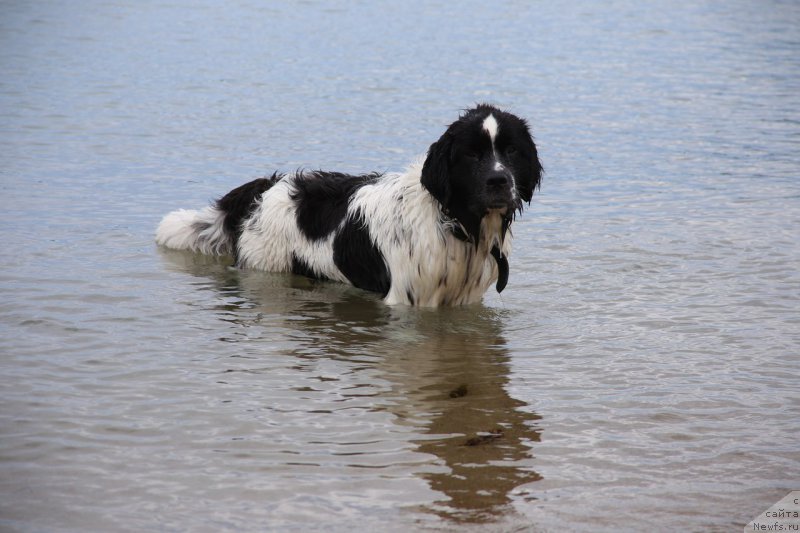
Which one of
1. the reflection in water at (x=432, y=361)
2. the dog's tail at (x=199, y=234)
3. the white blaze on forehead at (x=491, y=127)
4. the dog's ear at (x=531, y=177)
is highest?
the white blaze on forehead at (x=491, y=127)

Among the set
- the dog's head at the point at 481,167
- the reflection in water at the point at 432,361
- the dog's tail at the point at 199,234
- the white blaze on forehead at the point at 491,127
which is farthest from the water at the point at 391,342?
the white blaze on forehead at the point at 491,127

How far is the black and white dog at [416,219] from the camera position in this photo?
6562mm

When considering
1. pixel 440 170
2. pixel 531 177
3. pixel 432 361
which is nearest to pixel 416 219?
pixel 440 170

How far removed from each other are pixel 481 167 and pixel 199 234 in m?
2.81

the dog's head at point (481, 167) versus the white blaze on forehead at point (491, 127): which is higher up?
the white blaze on forehead at point (491, 127)

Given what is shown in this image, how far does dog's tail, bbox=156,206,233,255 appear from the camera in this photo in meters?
8.34

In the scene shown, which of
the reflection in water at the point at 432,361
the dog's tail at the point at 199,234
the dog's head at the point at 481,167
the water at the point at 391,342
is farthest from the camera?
the dog's tail at the point at 199,234

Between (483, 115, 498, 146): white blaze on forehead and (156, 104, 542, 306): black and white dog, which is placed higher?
(483, 115, 498, 146): white blaze on forehead

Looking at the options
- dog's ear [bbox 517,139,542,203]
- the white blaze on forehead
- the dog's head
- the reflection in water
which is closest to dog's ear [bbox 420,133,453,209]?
the dog's head

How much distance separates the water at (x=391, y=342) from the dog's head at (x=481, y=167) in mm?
767

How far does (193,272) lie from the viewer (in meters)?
7.98

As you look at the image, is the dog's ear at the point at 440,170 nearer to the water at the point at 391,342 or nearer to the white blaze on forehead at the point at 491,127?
the white blaze on forehead at the point at 491,127

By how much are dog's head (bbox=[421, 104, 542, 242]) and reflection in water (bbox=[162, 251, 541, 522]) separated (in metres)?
0.76

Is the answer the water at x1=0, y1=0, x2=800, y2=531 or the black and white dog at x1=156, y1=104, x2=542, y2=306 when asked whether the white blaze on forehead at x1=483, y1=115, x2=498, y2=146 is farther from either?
the water at x1=0, y1=0, x2=800, y2=531
